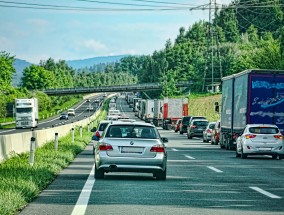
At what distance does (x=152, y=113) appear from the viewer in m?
99.8

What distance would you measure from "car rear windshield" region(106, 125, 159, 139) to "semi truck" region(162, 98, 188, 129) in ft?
198

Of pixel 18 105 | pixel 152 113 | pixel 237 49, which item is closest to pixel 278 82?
pixel 18 105

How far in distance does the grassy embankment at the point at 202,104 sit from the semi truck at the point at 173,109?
2027 centimetres

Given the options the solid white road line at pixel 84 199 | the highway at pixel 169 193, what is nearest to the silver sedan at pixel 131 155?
the highway at pixel 169 193

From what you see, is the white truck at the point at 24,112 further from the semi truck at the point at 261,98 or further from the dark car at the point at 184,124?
the semi truck at the point at 261,98

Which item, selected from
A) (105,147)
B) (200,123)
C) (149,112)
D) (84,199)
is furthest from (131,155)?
(149,112)

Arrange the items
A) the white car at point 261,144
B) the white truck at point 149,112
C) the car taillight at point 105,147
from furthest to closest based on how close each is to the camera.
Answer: the white truck at point 149,112, the white car at point 261,144, the car taillight at point 105,147

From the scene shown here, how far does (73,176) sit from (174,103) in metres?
61.0

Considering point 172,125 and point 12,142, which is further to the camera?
point 172,125

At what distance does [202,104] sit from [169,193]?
11206cm

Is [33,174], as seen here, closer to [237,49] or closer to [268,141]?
[268,141]

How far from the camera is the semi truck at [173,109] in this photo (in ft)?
264

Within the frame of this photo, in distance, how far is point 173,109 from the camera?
81375 millimetres

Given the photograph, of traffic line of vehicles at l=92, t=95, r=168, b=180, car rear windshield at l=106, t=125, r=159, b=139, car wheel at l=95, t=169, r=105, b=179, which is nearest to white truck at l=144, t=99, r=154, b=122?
car rear windshield at l=106, t=125, r=159, b=139
